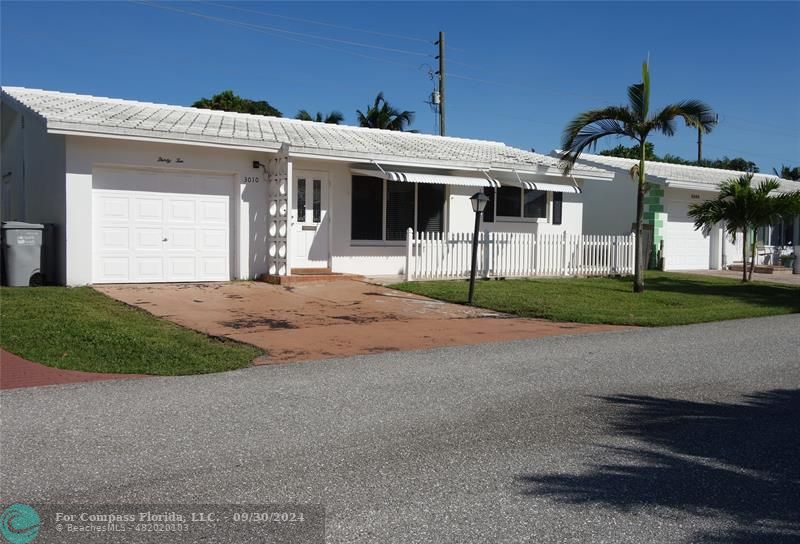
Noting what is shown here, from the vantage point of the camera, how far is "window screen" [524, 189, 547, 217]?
64.7ft

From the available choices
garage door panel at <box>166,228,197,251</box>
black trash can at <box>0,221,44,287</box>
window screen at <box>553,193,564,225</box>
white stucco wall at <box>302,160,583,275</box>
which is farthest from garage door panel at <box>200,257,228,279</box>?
window screen at <box>553,193,564,225</box>

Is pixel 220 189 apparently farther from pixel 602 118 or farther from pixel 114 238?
pixel 602 118

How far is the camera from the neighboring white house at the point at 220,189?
13562 millimetres

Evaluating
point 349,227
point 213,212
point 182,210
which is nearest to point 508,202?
point 349,227

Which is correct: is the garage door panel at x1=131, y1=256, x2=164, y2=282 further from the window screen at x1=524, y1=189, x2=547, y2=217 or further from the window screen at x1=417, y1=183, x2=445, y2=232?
the window screen at x1=524, y1=189, x2=547, y2=217

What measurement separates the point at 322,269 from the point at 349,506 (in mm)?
12493

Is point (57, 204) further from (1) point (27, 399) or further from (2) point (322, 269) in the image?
(1) point (27, 399)

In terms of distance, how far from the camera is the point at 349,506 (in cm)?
411

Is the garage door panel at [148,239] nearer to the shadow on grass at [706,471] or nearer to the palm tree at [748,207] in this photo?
the shadow on grass at [706,471]

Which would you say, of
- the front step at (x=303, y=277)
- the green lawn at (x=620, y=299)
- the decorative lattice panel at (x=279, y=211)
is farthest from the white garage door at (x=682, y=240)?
the decorative lattice panel at (x=279, y=211)

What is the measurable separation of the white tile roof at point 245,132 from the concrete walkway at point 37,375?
640 cm

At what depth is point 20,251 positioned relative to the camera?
13.0 metres

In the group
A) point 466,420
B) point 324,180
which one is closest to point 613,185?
point 324,180

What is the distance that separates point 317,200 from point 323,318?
567cm
